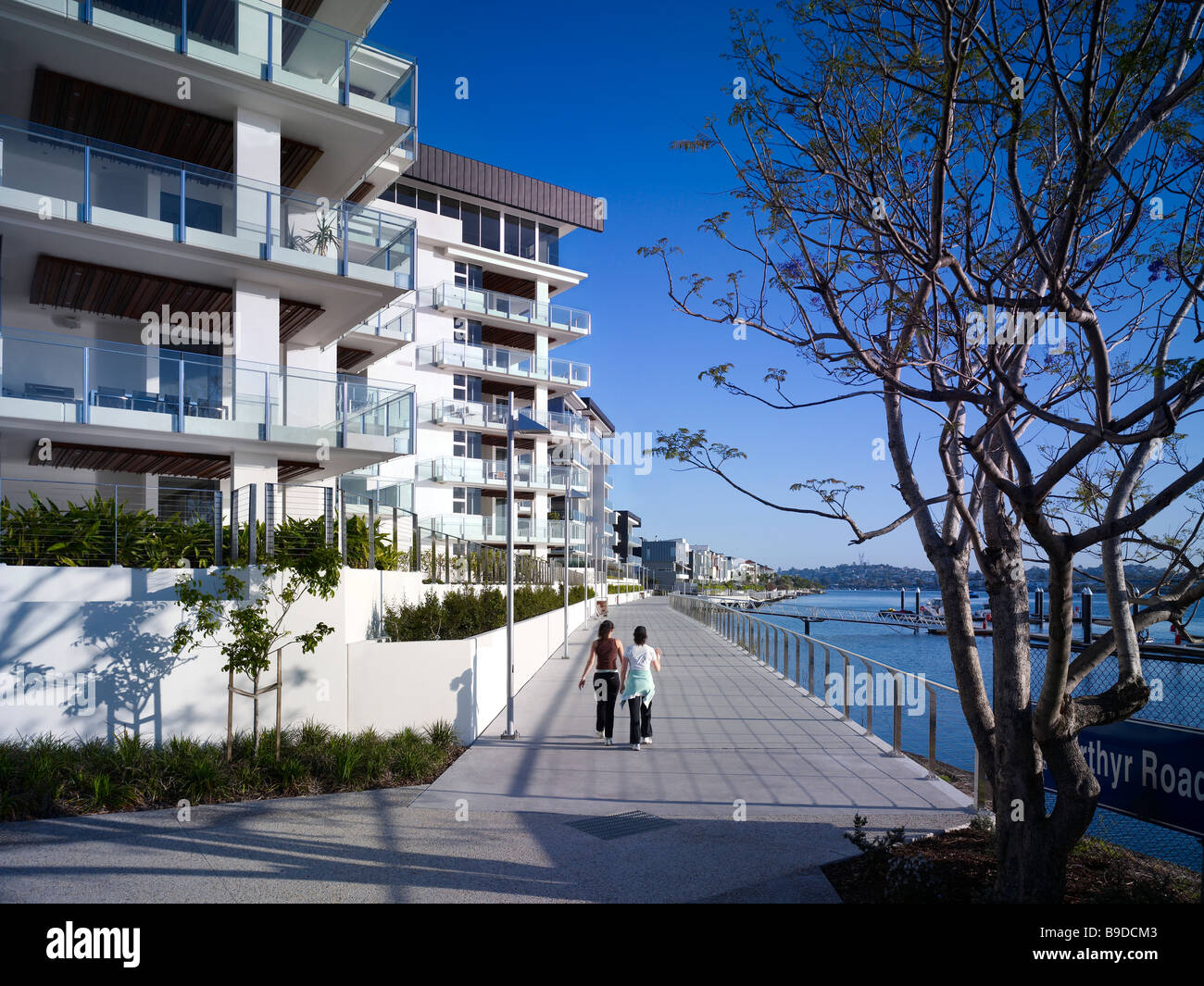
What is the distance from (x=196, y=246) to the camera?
14.8 meters

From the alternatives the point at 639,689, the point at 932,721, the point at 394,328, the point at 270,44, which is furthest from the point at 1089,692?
the point at 394,328

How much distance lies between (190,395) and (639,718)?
9.02 metres

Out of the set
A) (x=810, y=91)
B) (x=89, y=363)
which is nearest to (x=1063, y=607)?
(x=810, y=91)

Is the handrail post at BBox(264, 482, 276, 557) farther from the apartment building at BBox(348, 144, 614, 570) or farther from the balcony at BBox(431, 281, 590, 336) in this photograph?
the balcony at BBox(431, 281, 590, 336)

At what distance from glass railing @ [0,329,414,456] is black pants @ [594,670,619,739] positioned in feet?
23.4

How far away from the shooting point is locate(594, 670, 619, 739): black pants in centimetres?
1177

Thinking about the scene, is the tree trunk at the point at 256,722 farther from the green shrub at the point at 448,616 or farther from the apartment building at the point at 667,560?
the apartment building at the point at 667,560

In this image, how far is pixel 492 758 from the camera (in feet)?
35.3

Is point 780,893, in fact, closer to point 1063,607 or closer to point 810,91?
point 1063,607

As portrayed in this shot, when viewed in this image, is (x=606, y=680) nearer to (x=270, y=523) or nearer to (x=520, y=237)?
(x=270, y=523)

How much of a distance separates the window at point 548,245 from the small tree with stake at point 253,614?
3513 centimetres

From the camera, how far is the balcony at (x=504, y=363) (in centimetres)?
3966
